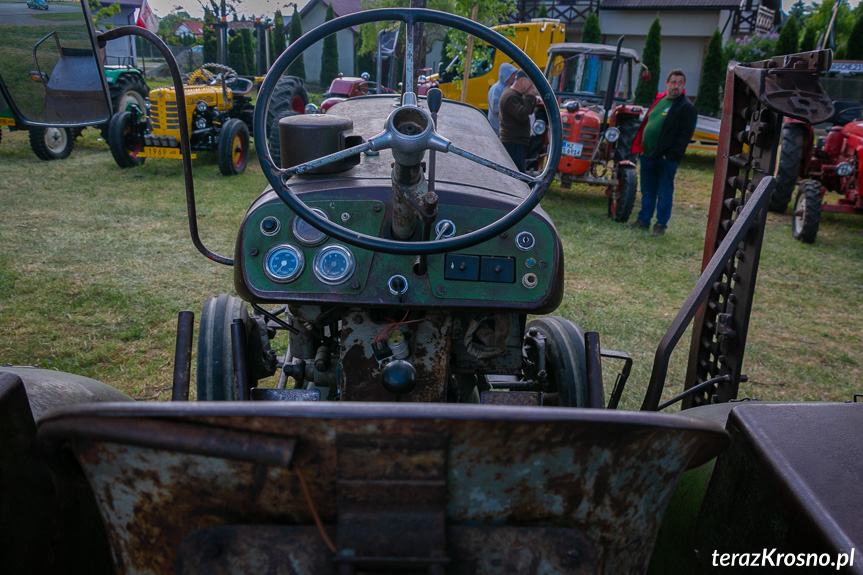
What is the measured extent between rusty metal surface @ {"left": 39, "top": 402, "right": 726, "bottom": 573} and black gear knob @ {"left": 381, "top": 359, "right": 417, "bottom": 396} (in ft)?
2.55

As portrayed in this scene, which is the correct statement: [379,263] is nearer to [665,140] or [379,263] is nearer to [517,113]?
[665,140]

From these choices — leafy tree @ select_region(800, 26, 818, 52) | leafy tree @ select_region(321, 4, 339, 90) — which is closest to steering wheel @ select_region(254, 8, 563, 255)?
leafy tree @ select_region(800, 26, 818, 52)

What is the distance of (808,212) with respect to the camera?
22.1 feet

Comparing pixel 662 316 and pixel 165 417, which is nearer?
pixel 165 417

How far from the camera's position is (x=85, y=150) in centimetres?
1018

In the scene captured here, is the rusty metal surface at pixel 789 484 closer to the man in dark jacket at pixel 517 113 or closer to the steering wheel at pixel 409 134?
the steering wheel at pixel 409 134

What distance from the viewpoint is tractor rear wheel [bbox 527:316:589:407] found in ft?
7.55

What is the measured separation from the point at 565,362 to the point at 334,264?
0.97 meters

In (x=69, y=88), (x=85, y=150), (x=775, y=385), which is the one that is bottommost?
(x=775, y=385)

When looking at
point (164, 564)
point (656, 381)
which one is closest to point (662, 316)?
point (656, 381)

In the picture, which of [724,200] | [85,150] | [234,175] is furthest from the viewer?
[85,150]

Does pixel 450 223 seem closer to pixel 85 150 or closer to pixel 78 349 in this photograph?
pixel 78 349

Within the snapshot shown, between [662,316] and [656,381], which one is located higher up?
[656,381]

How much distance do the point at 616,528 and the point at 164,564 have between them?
68cm
